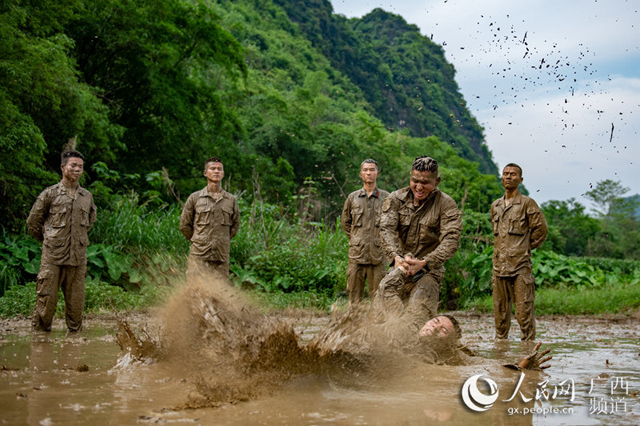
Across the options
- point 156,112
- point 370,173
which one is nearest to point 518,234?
point 370,173

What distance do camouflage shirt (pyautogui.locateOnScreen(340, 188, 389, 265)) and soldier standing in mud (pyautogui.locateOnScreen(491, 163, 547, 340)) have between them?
1515 millimetres

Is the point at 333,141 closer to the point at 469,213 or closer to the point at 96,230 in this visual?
the point at 469,213

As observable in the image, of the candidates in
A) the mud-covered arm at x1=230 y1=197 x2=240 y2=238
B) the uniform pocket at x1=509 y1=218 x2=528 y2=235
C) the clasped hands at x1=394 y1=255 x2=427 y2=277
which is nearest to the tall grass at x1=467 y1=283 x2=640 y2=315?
the uniform pocket at x1=509 y1=218 x2=528 y2=235

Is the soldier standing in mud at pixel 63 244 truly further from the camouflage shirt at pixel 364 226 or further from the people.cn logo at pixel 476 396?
the people.cn logo at pixel 476 396

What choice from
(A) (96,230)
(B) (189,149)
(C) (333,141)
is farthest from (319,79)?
(A) (96,230)

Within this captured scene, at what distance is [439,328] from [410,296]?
36 cm

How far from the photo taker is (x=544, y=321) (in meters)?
10.9

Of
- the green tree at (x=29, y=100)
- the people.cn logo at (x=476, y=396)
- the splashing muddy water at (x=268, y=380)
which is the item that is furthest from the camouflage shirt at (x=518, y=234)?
the green tree at (x=29, y=100)

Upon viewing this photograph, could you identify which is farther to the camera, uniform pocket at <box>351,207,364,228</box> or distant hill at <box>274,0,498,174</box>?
distant hill at <box>274,0,498,174</box>

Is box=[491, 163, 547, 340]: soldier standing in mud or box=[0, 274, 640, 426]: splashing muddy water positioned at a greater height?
box=[491, 163, 547, 340]: soldier standing in mud

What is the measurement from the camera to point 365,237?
28.1 ft

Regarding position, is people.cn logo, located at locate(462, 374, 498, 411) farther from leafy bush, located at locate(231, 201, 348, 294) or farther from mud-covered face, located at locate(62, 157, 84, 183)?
leafy bush, located at locate(231, 201, 348, 294)

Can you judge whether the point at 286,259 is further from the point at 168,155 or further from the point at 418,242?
the point at 168,155

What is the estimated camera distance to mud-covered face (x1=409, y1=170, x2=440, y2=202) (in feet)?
18.7
